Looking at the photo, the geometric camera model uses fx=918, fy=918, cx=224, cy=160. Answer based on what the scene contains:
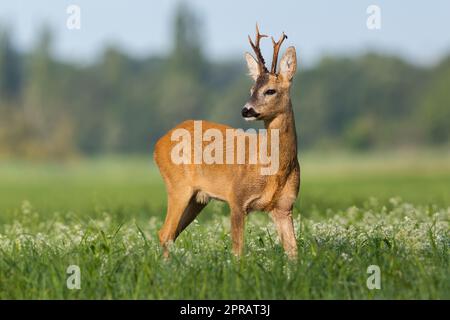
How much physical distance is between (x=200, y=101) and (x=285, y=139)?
77.9 metres

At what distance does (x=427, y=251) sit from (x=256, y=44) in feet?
7.07

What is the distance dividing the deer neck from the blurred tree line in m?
64.1

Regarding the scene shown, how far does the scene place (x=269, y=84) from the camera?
7.25 m

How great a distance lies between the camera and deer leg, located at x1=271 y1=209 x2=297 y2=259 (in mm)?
7465

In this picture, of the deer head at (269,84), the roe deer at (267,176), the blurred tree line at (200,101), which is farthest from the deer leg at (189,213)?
the blurred tree line at (200,101)

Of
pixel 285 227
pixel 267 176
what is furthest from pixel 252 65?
pixel 285 227

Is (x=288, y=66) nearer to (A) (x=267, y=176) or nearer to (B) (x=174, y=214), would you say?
(A) (x=267, y=176)

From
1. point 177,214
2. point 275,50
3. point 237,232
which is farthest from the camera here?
point 177,214

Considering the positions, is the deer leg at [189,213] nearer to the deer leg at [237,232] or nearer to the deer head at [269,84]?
the deer leg at [237,232]

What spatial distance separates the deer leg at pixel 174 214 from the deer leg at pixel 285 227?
846 millimetres

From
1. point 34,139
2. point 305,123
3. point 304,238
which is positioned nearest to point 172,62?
point 305,123

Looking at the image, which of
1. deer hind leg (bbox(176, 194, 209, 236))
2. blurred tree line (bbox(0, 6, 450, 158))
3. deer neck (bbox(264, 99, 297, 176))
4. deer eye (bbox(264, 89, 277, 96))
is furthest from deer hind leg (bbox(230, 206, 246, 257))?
blurred tree line (bbox(0, 6, 450, 158))

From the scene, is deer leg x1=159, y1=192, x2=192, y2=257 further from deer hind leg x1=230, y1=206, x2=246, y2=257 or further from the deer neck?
the deer neck
